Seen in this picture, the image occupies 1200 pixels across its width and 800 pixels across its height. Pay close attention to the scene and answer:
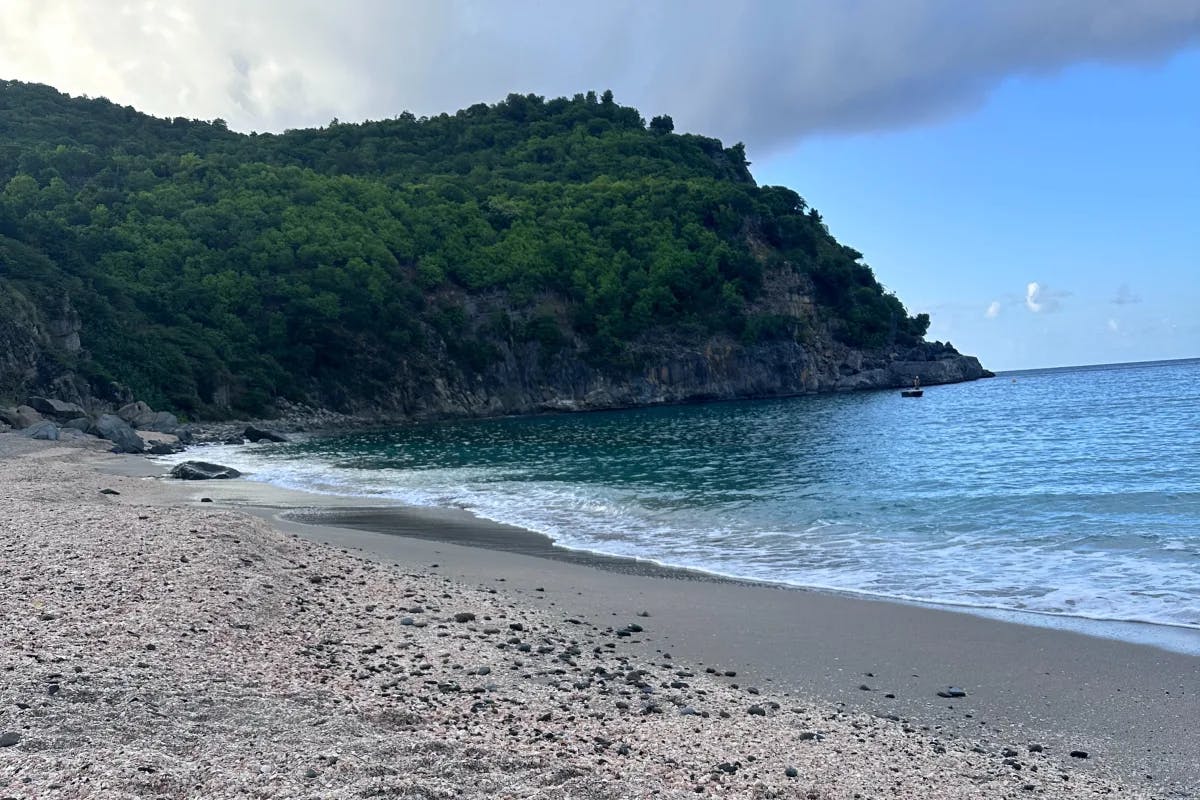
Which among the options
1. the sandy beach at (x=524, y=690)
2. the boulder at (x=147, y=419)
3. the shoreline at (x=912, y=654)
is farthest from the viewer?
the boulder at (x=147, y=419)

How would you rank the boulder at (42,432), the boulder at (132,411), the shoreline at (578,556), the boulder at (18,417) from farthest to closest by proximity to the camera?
the boulder at (132,411), the boulder at (18,417), the boulder at (42,432), the shoreline at (578,556)

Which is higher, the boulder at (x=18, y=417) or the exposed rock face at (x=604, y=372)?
the exposed rock face at (x=604, y=372)

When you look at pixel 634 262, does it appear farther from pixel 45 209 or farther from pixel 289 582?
pixel 289 582

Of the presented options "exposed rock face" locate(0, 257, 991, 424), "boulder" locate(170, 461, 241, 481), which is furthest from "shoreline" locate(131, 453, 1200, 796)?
"exposed rock face" locate(0, 257, 991, 424)

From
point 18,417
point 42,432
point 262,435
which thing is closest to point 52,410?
point 18,417

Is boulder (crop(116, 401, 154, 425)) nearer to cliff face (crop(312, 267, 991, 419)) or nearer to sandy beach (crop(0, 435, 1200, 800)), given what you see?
cliff face (crop(312, 267, 991, 419))

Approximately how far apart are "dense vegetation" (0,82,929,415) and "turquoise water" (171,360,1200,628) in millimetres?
34900

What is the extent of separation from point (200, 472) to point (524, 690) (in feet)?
75.6

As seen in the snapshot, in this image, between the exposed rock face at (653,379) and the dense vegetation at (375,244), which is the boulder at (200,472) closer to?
the dense vegetation at (375,244)

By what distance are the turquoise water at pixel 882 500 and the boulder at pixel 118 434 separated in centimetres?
346

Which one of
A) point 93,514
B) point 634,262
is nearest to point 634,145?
point 634,262

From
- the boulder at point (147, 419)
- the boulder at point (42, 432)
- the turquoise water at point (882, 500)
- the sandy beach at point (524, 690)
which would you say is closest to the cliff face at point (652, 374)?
the boulder at point (147, 419)

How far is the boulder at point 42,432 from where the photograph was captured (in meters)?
35.5

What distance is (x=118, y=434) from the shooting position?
3925 centimetres
